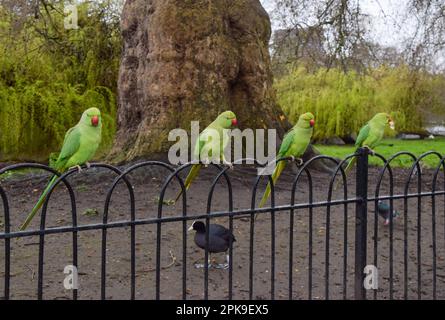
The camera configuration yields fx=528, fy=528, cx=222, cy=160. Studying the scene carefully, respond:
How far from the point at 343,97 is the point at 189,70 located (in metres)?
16.4

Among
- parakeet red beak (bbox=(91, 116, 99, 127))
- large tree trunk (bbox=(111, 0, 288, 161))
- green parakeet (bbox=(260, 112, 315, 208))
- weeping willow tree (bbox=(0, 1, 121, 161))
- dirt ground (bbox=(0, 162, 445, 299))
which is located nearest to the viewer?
parakeet red beak (bbox=(91, 116, 99, 127))

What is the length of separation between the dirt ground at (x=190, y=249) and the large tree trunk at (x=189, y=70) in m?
0.87

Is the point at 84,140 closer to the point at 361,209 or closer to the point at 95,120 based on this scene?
the point at 95,120

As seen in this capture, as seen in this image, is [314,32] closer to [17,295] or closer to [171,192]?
[171,192]

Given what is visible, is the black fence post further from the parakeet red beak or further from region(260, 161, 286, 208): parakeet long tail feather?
the parakeet red beak

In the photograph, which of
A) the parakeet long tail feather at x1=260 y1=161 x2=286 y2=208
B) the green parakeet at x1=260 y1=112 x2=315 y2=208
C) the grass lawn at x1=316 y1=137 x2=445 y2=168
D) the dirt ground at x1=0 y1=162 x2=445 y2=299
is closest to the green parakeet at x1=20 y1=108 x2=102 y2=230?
A: the parakeet long tail feather at x1=260 y1=161 x2=286 y2=208

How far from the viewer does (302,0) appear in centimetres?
962

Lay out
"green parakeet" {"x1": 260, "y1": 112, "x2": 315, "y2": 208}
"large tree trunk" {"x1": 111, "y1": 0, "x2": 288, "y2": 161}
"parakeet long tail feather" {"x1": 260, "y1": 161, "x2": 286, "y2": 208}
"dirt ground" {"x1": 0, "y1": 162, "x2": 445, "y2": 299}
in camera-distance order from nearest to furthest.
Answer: "parakeet long tail feather" {"x1": 260, "y1": 161, "x2": 286, "y2": 208}
"green parakeet" {"x1": 260, "y1": 112, "x2": 315, "y2": 208}
"dirt ground" {"x1": 0, "y1": 162, "x2": 445, "y2": 299}
"large tree trunk" {"x1": 111, "y1": 0, "x2": 288, "y2": 161}

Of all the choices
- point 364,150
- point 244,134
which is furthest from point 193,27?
point 364,150

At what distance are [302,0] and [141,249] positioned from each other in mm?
6344

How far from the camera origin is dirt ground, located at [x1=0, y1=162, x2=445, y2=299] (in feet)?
13.8

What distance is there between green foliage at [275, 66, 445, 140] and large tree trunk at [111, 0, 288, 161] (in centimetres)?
1389

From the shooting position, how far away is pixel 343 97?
2334 cm

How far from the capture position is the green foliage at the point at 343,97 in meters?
23.2
